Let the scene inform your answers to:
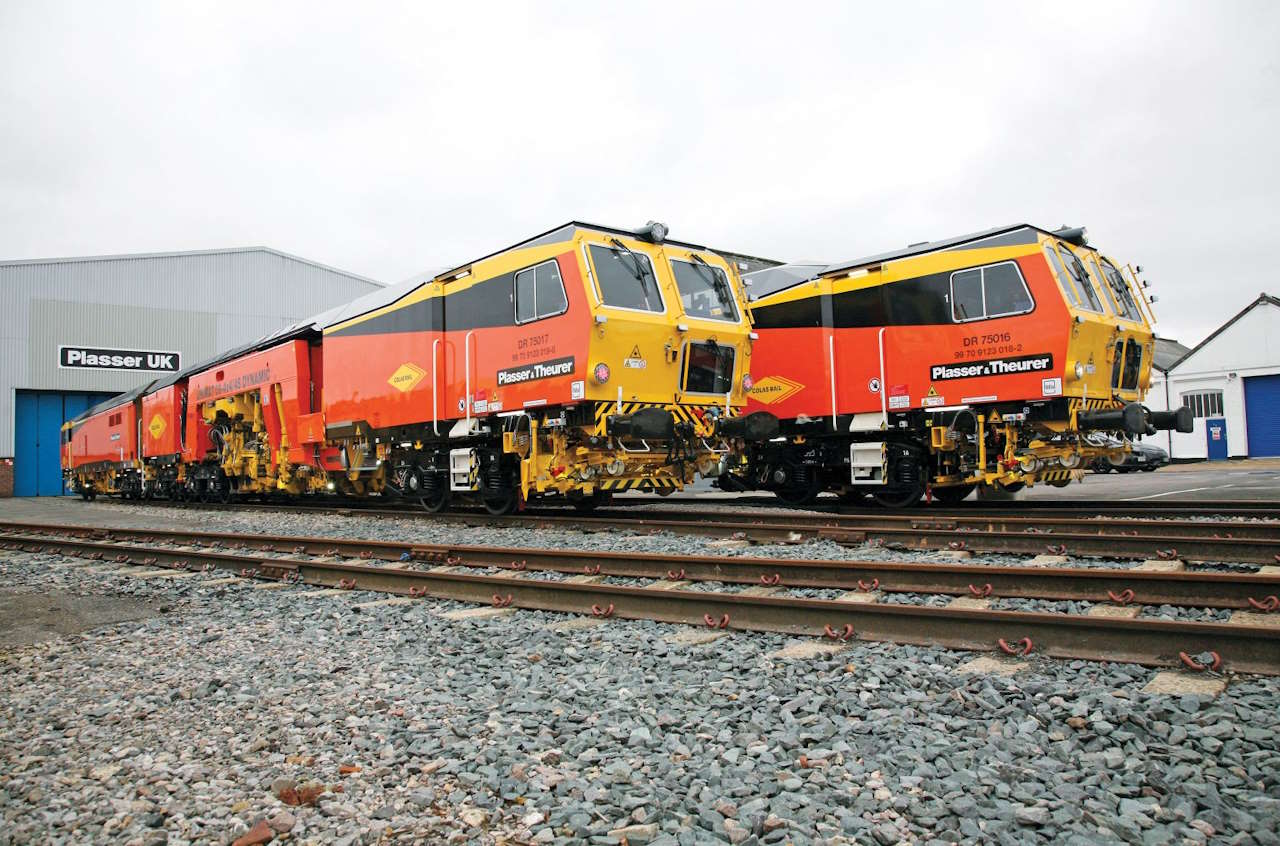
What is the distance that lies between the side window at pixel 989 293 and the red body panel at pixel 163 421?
17975 millimetres

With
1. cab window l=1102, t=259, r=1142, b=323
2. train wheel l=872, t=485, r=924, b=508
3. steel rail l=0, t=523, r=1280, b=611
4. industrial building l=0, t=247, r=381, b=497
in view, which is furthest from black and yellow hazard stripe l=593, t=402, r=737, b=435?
industrial building l=0, t=247, r=381, b=497

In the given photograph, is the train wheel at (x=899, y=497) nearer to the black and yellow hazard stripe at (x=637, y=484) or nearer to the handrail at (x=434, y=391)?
the black and yellow hazard stripe at (x=637, y=484)

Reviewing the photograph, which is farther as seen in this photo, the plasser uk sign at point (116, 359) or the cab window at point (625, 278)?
the plasser uk sign at point (116, 359)

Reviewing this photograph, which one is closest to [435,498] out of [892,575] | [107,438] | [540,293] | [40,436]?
[540,293]

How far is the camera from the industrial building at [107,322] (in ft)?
102

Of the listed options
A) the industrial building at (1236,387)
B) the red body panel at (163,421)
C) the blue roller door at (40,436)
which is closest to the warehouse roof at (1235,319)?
the industrial building at (1236,387)

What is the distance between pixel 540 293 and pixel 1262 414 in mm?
31619

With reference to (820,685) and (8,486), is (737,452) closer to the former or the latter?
(820,685)

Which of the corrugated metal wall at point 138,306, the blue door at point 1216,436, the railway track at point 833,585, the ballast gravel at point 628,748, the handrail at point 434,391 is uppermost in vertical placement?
the corrugated metal wall at point 138,306

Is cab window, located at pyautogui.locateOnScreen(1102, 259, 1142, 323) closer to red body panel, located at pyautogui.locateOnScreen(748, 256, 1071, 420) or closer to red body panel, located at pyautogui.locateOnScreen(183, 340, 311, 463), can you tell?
red body panel, located at pyautogui.locateOnScreen(748, 256, 1071, 420)

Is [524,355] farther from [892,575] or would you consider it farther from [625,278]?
[892,575]

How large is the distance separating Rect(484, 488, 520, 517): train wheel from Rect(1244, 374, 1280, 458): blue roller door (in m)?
30.6

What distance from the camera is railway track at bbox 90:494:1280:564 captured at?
21.8ft

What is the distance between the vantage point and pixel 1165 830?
7.66 ft
